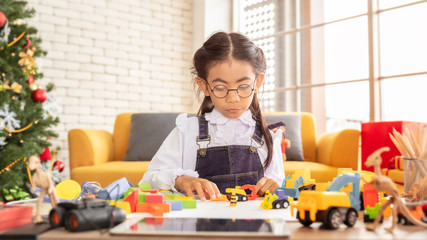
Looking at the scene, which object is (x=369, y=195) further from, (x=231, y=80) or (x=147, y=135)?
(x=147, y=135)

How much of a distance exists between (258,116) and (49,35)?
3.44 m

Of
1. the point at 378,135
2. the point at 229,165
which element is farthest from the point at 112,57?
the point at 229,165

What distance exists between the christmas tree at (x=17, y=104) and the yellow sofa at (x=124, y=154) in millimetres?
299

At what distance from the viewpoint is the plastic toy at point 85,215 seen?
492mm

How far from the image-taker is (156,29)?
16.1 ft

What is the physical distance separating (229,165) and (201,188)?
374 millimetres

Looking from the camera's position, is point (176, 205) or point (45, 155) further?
point (45, 155)

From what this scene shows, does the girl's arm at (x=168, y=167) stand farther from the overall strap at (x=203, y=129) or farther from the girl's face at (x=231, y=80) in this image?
the girl's face at (x=231, y=80)

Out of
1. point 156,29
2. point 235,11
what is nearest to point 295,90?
point 235,11

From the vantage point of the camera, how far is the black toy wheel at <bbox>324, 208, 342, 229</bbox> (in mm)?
533

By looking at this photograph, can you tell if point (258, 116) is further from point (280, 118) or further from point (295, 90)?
point (295, 90)

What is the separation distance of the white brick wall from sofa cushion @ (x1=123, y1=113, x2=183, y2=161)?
1.11 metres

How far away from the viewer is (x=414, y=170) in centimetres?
84

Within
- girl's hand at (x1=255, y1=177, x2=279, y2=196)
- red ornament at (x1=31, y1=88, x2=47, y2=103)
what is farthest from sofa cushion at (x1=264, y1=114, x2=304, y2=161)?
girl's hand at (x1=255, y1=177, x2=279, y2=196)
